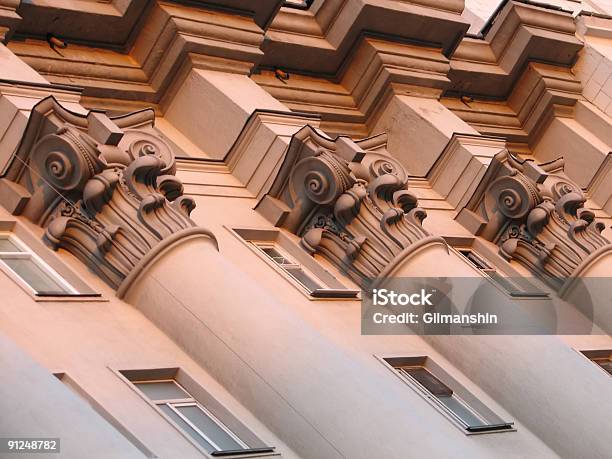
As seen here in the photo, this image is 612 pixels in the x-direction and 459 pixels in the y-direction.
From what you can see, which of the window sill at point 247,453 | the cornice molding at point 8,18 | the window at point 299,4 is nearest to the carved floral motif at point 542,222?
the window at point 299,4

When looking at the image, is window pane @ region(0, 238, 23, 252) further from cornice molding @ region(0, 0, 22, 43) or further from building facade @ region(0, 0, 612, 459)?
cornice molding @ region(0, 0, 22, 43)

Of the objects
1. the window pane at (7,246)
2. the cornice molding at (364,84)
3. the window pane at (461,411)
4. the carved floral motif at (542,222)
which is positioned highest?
the cornice molding at (364,84)

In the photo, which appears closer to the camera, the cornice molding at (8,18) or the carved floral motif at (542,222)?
the cornice molding at (8,18)

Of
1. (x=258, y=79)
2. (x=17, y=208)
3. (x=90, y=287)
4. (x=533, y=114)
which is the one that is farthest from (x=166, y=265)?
(x=533, y=114)

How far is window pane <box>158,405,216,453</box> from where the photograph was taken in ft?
57.7

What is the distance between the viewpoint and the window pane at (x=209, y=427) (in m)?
17.8

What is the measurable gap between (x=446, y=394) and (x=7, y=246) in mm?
6069

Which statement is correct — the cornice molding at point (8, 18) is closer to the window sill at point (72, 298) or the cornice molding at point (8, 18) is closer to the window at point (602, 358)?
the window sill at point (72, 298)

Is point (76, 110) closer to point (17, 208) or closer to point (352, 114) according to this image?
point (17, 208)

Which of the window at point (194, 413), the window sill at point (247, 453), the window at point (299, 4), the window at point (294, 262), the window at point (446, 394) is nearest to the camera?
the window sill at point (247, 453)

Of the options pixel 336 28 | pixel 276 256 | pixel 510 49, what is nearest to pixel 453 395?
pixel 276 256

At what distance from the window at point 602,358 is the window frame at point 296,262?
387 cm

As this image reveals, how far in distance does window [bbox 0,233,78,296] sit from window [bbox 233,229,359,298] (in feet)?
11.7

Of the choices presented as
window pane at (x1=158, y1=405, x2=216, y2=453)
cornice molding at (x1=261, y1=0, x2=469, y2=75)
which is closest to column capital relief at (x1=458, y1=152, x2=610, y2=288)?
cornice molding at (x1=261, y1=0, x2=469, y2=75)
